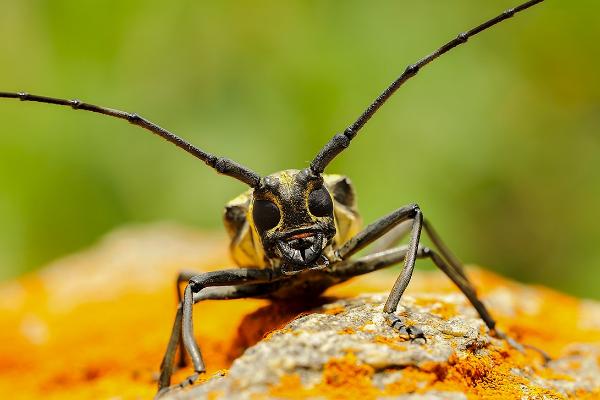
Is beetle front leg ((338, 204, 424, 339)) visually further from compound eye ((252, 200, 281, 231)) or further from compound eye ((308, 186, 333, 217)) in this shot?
compound eye ((252, 200, 281, 231))

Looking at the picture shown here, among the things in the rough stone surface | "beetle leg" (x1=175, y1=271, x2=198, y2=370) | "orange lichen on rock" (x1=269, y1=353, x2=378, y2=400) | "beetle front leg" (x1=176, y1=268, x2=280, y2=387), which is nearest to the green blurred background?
"beetle leg" (x1=175, y1=271, x2=198, y2=370)

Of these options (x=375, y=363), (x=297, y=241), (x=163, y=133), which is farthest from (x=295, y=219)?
(x=375, y=363)

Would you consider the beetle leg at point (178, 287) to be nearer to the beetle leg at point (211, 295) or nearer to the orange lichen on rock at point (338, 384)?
the beetle leg at point (211, 295)

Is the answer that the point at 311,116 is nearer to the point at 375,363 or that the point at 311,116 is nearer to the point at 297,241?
the point at 297,241

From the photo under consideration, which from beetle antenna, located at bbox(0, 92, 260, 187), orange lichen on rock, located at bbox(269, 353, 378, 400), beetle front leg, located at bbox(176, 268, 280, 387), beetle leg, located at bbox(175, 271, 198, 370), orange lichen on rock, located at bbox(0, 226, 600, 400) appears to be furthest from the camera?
beetle leg, located at bbox(175, 271, 198, 370)

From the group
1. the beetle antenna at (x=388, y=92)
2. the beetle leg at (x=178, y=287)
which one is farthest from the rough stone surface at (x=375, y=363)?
the beetle leg at (x=178, y=287)
